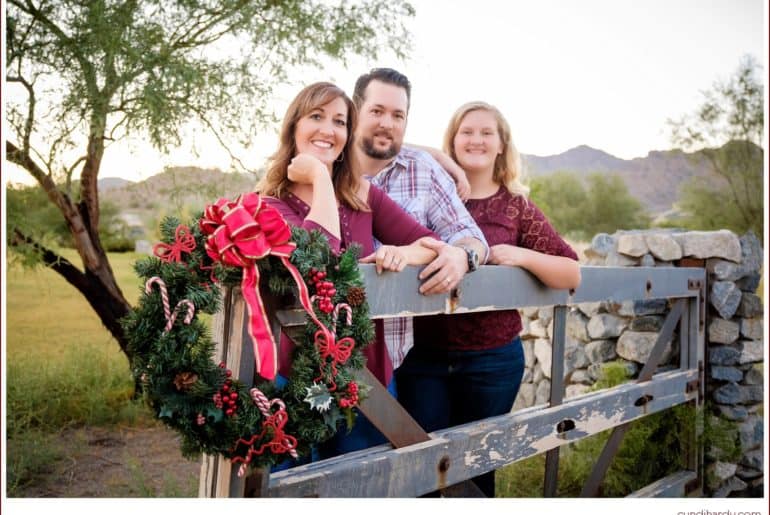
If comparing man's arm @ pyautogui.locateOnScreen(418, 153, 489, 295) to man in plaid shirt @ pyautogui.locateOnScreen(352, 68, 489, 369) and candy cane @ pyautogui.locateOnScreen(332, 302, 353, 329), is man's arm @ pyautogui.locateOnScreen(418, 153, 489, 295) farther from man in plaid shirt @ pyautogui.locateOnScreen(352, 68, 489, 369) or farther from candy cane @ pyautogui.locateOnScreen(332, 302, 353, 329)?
candy cane @ pyautogui.locateOnScreen(332, 302, 353, 329)

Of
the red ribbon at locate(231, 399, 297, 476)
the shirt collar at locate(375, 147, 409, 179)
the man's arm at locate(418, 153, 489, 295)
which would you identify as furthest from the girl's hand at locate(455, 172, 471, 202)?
the red ribbon at locate(231, 399, 297, 476)

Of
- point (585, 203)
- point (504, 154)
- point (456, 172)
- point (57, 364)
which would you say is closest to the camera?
point (456, 172)

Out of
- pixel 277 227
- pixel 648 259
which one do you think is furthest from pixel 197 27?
pixel 277 227

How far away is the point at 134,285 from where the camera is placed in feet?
16.6

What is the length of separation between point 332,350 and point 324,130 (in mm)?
769

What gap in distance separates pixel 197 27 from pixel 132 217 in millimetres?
1450

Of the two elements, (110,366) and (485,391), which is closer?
(485,391)

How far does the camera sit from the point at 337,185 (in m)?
1.93

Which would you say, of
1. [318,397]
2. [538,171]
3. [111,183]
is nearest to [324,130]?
[318,397]

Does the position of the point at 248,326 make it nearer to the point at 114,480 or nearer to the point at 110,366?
the point at 114,480

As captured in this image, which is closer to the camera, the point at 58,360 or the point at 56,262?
the point at 56,262

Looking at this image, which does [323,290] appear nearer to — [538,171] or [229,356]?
[229,356]

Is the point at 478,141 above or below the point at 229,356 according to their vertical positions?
above

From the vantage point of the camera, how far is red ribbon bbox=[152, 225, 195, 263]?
1342 millimetres
